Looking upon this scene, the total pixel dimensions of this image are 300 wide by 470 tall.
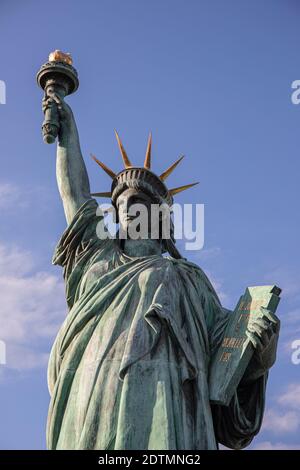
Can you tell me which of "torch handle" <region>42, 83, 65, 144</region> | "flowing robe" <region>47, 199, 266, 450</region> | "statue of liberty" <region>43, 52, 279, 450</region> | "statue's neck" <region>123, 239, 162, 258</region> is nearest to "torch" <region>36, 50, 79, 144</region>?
"torch handle" <region>42, 83, 65, 144</region>

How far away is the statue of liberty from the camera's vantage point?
34.9 feet

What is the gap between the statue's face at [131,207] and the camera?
13.0 m

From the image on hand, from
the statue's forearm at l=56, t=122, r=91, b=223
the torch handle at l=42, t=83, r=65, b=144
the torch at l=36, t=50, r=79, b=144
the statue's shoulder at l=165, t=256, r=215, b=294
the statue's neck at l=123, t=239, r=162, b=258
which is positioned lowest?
the statue's shoulder at l=165, t=256, r=215, b=294

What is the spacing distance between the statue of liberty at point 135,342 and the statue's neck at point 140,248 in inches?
0.5

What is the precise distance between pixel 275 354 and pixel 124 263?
2258 mm

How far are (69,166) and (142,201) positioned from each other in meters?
1.15

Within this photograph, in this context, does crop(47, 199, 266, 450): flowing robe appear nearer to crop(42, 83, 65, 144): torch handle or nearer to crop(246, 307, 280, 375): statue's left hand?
crop(246, 307, 280, 375): statue's left hand

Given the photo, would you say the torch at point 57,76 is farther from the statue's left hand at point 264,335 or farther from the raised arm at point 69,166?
the statue's left hand at point 264,335

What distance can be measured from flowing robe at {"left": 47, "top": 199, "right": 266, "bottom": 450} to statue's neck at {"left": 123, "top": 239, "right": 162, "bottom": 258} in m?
0.19

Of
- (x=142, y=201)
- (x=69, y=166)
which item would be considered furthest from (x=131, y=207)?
(x=69, y=166)

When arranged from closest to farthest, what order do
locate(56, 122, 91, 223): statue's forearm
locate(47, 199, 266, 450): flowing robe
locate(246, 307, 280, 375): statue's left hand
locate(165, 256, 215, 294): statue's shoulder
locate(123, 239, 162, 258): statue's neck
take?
locate(47, 199, 266, 450): flowing robe, locate(246, 307, 280, 375): statue's left hand, locate(165, 256, 215, 294): statue's shoulder, locate(123, 239, 162, 258): statue's neck, locate(56, 122, 91, 223): statue's forearm

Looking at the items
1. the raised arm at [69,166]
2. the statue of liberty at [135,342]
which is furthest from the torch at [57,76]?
the statue of liberty at [135,342]

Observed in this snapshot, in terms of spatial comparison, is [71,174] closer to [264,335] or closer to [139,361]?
[139,361]
